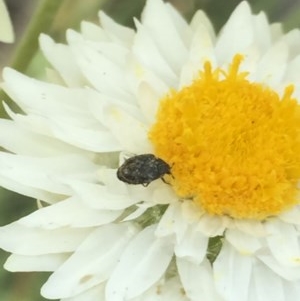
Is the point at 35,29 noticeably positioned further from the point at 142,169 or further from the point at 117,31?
the point at 142,169

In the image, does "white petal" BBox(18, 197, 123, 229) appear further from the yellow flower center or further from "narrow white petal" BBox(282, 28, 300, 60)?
"narrow white petal" BBox(282, 28, 300, 60)

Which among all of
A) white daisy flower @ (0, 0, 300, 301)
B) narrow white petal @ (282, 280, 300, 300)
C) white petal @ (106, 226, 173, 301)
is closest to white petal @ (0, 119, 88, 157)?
white daisy flower @ (0, 0, 300, 301)

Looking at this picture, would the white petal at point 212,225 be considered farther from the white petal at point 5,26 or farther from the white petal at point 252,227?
the white petal at point 5,26

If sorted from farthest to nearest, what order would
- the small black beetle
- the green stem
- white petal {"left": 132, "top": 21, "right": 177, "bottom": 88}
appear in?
the green stem
white petal {"left": 132, "top": 21, "right": 177, "bottom": 88}
the small black beetle

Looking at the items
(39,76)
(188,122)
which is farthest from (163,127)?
(39,76)

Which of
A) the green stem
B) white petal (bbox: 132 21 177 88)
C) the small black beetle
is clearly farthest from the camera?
the green stem

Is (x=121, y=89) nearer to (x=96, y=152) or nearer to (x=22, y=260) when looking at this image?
(x=96, y=152)
